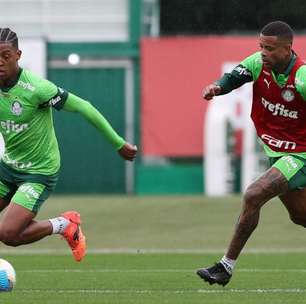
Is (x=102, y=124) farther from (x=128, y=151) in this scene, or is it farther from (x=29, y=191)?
(x=29, y=191)

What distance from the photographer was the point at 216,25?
23.9 metres

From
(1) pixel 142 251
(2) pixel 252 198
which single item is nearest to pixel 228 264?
(2) pixel 252 198

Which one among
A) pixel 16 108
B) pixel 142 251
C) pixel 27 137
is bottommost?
pixel 142 251

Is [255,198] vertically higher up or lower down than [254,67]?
lower down

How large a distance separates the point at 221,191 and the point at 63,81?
391 centimetres

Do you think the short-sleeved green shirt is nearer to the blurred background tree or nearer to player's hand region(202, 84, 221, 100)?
player's hand region(202, 84, 221, 100)

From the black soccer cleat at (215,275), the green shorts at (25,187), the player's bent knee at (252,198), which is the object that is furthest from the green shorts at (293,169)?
the green shorts at (25,187)

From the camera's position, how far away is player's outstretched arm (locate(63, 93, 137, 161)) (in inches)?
399

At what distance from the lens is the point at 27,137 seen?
10234 mm

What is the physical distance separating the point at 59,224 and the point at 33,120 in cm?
118

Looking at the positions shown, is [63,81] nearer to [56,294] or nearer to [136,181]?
[136,181]

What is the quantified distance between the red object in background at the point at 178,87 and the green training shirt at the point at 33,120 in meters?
12.6

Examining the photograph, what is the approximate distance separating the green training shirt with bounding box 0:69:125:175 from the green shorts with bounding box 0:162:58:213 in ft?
0.18

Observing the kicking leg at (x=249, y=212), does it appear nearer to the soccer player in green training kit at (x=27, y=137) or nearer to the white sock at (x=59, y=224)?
the soccer player in green training kit at (x=27, y=137)
